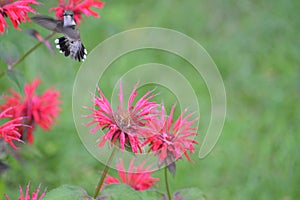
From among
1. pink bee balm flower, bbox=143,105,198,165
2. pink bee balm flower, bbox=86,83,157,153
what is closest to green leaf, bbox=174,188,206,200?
pink bee balm flower, bbox=143,105,198,165

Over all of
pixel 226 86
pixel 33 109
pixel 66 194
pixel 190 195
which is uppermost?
pixel 226 86

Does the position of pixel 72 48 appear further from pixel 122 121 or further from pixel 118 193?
pixel 118 193

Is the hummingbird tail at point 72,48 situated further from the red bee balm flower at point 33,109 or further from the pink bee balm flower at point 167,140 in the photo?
the red bee balm flower at point 33,109

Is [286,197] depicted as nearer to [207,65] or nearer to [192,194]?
[192,194]

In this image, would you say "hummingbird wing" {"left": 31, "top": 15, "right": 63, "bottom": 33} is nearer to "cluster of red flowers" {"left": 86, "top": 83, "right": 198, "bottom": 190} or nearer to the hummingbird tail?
the hummingbird tail

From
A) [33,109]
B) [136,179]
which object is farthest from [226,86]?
[136,179]
